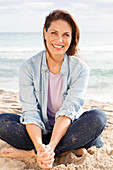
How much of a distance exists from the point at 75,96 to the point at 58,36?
2.00ft

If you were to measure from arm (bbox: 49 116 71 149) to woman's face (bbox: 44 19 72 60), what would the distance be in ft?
2.17

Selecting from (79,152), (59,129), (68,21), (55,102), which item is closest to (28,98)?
(55,102)

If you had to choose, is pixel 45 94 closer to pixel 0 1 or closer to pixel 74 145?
pixel 74 145

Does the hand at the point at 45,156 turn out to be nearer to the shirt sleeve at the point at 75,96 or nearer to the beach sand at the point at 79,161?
the beach sand at the point at 79,161

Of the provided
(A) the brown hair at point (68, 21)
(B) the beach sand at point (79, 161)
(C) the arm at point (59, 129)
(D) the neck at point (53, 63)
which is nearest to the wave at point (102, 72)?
(B) the beach sand at point (79, 161)

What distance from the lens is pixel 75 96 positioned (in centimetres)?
229

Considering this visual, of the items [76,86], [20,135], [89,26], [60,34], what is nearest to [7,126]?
[20,135]

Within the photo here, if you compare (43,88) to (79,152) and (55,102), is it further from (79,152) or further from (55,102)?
(79,152)

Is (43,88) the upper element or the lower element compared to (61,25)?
lower

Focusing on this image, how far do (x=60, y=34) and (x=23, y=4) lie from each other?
28700 mm

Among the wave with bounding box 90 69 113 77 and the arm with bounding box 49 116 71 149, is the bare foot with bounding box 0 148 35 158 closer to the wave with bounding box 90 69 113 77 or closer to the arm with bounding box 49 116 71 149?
the arm with bounding box 49 116 71 149

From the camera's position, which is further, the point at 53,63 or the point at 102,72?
Answer: the point at 102,72

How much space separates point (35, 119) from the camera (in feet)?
7.30

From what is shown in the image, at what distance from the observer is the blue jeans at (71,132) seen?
7.24 ft
